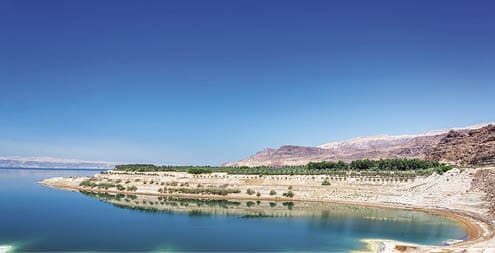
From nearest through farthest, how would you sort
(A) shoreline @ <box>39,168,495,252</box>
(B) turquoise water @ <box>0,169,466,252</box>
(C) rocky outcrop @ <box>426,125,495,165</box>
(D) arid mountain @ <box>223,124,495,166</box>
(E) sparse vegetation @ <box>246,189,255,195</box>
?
(A) shoreline @ <box>39,168,495,252</box>
(B) turquoise water @ <box>0,169,466,252</box>
(E) sparse vegetation @ <box>246,189,255,195</box>
(C) rocky outcrop @ <box>426,125,495,165</box>
(D) arid mountain @ <box>223,124,495,166</box>

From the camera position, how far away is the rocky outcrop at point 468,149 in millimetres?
→ 79400

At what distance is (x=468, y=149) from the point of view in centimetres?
9150

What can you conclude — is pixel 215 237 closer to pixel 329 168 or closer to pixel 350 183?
pixel 350 183

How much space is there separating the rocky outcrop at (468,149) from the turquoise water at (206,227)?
4432cm

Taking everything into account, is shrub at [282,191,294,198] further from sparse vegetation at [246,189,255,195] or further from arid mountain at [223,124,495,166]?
arid mountain at [223,124,495,166]

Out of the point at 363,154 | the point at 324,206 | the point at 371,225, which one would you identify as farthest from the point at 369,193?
the point at 363,154

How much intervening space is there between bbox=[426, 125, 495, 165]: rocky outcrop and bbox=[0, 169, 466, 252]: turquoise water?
1745 inches

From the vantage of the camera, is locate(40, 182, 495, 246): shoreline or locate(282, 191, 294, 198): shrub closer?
locate(40, 182, 495, 246): shoreline

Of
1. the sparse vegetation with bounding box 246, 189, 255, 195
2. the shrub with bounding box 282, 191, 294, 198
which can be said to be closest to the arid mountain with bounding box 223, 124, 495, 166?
the shrub with bounding box 282, 191, 294, 198

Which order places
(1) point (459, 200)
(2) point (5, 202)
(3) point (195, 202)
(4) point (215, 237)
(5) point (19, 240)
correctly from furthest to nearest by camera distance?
(3) point (195, 202) < (2) point (5, 202) < (1) point (459, 200) < (4) point (215, 237) < (5) point (19, 240)

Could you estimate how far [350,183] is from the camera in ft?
192

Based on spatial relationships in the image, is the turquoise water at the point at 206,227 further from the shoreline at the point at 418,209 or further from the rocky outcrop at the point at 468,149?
the rocky outcrop at the point at 468,149

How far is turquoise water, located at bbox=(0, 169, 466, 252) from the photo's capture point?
2622cm

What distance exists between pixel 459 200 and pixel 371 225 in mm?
16969
